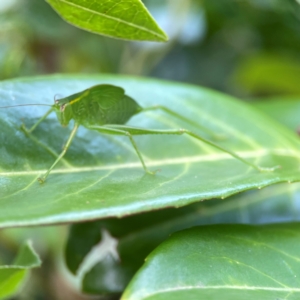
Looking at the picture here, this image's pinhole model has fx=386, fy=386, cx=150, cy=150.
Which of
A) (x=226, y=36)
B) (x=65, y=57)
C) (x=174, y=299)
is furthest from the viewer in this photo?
(x=226, y=36)

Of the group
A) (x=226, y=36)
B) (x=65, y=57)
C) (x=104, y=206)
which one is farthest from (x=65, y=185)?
(x=226, y=36)

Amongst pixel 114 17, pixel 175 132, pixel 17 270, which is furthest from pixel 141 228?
pixel 114 17

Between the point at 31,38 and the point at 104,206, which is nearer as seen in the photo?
the point at 104,206

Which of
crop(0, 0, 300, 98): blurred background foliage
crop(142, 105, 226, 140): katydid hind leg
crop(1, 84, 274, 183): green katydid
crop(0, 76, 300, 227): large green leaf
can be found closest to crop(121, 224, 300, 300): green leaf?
crop(0, 76, 300, 227): large green leaf

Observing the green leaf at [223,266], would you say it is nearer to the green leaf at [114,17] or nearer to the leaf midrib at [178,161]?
the leaf midrib at [178,161]

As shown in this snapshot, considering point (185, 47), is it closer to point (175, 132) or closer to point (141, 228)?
point (175, 132)

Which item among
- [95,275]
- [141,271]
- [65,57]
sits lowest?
[95,275]

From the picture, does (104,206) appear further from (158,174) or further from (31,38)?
(31,38)
